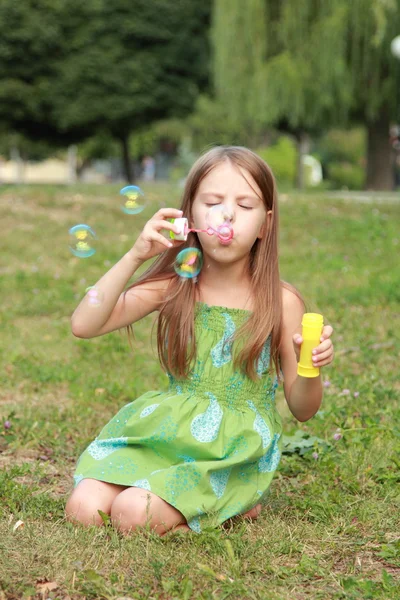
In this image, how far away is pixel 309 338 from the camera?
266 cm

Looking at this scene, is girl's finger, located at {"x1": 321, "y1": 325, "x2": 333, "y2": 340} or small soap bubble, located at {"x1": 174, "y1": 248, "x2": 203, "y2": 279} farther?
small soap bubble, located at {"x1": 174, "y1": 248, "x2": 203, "y2": 279}

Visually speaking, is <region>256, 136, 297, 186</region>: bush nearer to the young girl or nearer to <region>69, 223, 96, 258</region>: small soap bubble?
<region>69, 223, 96, 258</region>: small soap bubble

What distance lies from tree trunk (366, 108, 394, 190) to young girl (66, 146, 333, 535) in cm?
1370

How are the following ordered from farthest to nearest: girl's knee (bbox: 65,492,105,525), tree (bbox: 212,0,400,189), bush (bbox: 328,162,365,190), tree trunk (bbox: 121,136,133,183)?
bush (bbox: 328,162,365,190), tree trunk (bbox: 121,136,133,183), tree (bbox: 212,0,400,189), girl's knee (bbox: 65,492,105,525)

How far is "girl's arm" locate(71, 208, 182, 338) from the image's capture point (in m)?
2.73

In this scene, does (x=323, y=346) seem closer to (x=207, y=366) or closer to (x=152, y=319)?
(x=207, y=366)

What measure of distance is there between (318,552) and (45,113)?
1670 cm

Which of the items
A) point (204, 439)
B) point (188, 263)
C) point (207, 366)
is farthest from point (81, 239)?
point (204, 439)

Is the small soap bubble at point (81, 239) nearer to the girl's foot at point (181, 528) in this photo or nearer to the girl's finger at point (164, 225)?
the girl's finger at point (164, 225)

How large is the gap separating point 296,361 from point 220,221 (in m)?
0.57

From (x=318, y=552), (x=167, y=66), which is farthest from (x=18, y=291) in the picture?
(x=167, y=66)

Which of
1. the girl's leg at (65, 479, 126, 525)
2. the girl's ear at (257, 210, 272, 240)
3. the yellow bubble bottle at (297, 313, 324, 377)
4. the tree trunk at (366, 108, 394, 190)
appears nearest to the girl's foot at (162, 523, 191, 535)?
the girl's leg at (65, 479, 126, 525)

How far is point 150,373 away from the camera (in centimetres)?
490

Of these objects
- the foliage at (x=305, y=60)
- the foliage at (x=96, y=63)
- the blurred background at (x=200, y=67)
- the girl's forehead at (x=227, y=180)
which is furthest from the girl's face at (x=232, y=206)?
the foliage at (x=96, y=63)
